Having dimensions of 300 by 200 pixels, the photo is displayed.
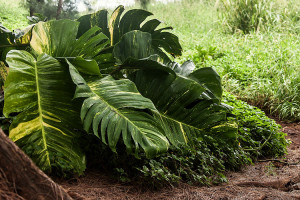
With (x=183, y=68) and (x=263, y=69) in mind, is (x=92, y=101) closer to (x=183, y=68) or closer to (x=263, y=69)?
(x=183, y=68)

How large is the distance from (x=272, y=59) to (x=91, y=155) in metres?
4.56

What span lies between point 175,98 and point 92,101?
89 cm

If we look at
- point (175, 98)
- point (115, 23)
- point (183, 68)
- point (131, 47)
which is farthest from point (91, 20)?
point (175, 98)

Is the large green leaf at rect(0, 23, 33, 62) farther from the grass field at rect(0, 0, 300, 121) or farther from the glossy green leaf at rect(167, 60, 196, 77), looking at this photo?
the grass field at rect(0, 0, 300, 121)

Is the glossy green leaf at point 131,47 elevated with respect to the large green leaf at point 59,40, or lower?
lower

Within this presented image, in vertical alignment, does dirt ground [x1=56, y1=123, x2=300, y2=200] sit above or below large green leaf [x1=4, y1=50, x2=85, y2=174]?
below

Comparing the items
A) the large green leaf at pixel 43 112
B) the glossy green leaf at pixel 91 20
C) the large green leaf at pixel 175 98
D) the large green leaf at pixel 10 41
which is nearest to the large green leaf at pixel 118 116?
the large green leaf at pixel 43 112

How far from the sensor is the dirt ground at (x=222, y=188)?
2.03 meters

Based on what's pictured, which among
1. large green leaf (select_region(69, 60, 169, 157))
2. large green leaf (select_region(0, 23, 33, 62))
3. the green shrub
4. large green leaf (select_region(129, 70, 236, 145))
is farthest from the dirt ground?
the green shrub

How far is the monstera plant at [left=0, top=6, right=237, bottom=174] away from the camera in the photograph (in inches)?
81.0

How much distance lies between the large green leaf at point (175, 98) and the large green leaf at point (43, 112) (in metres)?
0.72

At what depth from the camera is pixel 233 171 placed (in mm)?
2949

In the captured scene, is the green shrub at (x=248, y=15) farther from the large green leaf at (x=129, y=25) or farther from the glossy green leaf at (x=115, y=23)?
the glossy green leaf at (x=115, y=23)

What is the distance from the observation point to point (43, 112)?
7.03 feet
